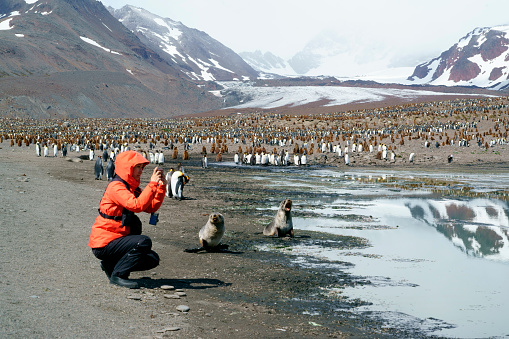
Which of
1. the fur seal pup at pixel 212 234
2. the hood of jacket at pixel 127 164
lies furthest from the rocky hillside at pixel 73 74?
the hood of jacket at pixel 127 164

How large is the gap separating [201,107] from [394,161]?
108 m

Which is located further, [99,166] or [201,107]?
[201,107]

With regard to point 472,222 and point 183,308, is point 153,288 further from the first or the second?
point 472,222

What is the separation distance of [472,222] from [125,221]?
9.77 metres

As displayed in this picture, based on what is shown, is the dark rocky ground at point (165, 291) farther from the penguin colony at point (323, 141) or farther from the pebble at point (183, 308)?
the penguin colony at point (323, 141)

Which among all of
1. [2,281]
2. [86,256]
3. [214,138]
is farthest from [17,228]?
[214,138]

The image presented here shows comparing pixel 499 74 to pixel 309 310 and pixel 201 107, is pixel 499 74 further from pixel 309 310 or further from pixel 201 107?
pixel 309 310

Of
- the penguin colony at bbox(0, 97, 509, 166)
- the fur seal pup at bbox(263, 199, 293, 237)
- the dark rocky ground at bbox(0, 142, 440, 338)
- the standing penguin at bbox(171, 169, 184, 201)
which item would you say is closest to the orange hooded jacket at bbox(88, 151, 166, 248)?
the dark rocky ground at bbox(0, 142, 440, 338)

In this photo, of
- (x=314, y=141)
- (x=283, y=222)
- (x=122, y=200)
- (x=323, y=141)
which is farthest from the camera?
(x=314, y=141)

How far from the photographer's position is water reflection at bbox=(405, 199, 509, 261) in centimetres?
1038

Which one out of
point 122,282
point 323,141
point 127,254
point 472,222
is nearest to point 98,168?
point 472,222

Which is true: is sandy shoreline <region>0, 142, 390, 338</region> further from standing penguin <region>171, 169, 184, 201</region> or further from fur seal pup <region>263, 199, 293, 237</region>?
standing penguin <region>171, 169, 184, 201</region>

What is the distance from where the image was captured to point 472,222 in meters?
13.0

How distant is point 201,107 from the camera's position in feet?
454
